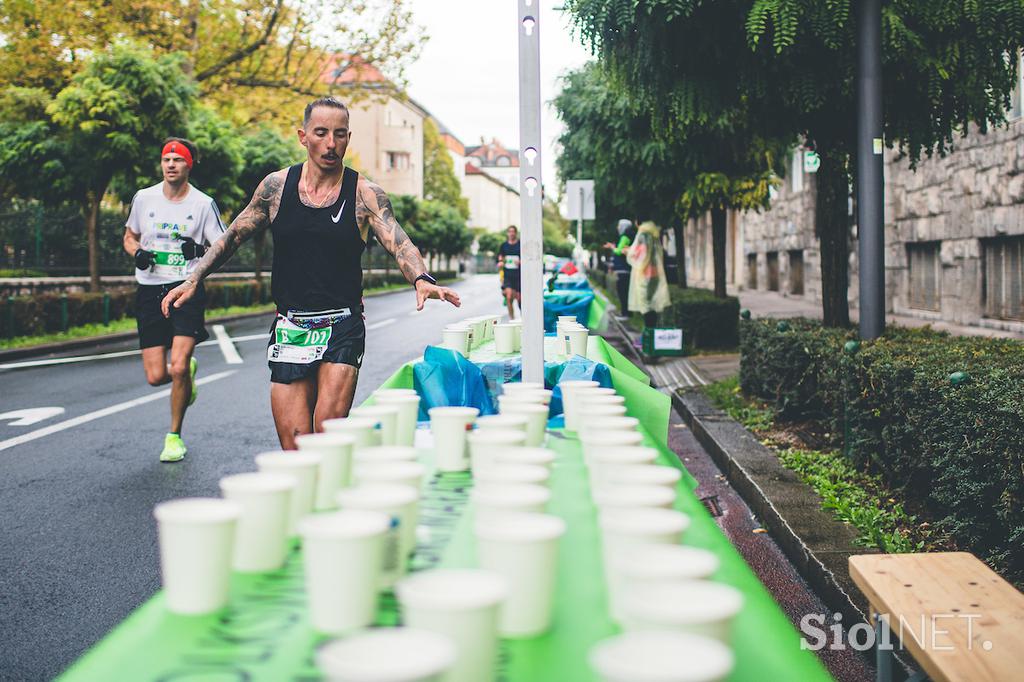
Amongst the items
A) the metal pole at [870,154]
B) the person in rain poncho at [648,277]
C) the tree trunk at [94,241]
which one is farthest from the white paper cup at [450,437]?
the tree trunk at [94,241]

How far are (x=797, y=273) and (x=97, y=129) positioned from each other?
57.3 feet

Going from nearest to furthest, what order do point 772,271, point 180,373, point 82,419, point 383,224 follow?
point 383,224 → point 180,373 → point 82,419 → point 772,271

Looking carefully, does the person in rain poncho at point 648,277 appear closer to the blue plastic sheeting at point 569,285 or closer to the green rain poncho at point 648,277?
the green rain poncho at point 648,277

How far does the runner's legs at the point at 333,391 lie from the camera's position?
3691 mm

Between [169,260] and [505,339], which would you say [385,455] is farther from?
[169,260]

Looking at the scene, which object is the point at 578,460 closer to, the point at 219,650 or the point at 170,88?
the point at 219,650

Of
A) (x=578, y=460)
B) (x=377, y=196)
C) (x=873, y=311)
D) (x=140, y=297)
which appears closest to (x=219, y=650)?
(x=578, y=460)

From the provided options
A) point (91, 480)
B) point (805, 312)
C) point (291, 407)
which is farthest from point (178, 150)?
point (805, 312)

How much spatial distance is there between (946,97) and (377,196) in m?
5.73

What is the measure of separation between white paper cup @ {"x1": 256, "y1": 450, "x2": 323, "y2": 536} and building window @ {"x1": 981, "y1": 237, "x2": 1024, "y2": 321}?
12450mm

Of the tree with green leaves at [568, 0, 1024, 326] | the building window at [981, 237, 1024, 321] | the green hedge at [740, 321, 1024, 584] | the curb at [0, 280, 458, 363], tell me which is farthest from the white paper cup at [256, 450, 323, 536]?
the curb at [0, 280, 458, 363]

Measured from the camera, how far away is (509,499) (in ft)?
4.90

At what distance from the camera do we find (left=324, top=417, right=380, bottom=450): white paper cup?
2074 mm

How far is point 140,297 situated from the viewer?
629 cm
